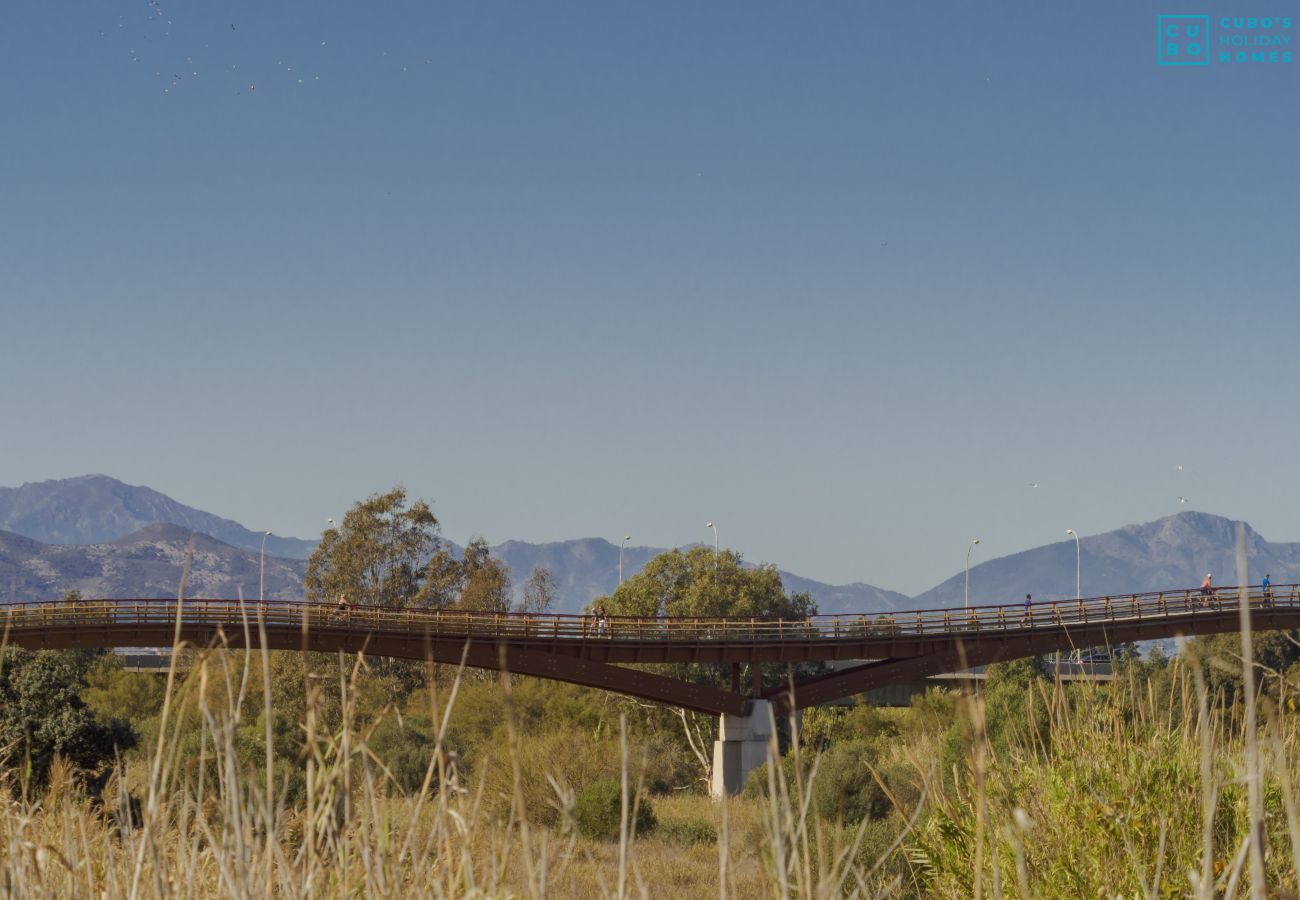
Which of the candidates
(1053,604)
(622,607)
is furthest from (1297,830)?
(622,607)

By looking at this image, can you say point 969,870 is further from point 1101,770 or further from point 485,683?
point 485,683

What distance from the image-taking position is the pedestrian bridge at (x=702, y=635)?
45094mm

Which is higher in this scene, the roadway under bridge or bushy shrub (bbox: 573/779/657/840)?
the roadway under bridge

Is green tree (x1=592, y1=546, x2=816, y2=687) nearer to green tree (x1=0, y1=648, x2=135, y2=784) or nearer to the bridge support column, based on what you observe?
the bridge support column

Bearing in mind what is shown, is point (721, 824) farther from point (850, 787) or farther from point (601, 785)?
point (850, 787)

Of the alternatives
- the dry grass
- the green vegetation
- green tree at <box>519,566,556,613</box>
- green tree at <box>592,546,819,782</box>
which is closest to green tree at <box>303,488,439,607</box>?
the green vegetation

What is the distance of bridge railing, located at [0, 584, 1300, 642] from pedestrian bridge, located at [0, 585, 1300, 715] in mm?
73

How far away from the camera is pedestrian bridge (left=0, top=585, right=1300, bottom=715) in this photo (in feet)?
148

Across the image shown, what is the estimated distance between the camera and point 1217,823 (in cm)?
1271

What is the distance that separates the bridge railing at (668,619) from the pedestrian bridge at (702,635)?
0.07 meters

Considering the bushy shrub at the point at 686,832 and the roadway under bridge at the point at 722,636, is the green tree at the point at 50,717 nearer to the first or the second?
the roadway under bridge at the point at 722,636

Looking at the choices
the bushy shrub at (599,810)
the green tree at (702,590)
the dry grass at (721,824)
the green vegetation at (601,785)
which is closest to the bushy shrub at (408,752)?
the green vegetation at (601,785)

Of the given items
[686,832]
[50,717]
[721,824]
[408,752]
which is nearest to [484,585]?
[408,752]

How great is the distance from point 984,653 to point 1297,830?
5427 cm
